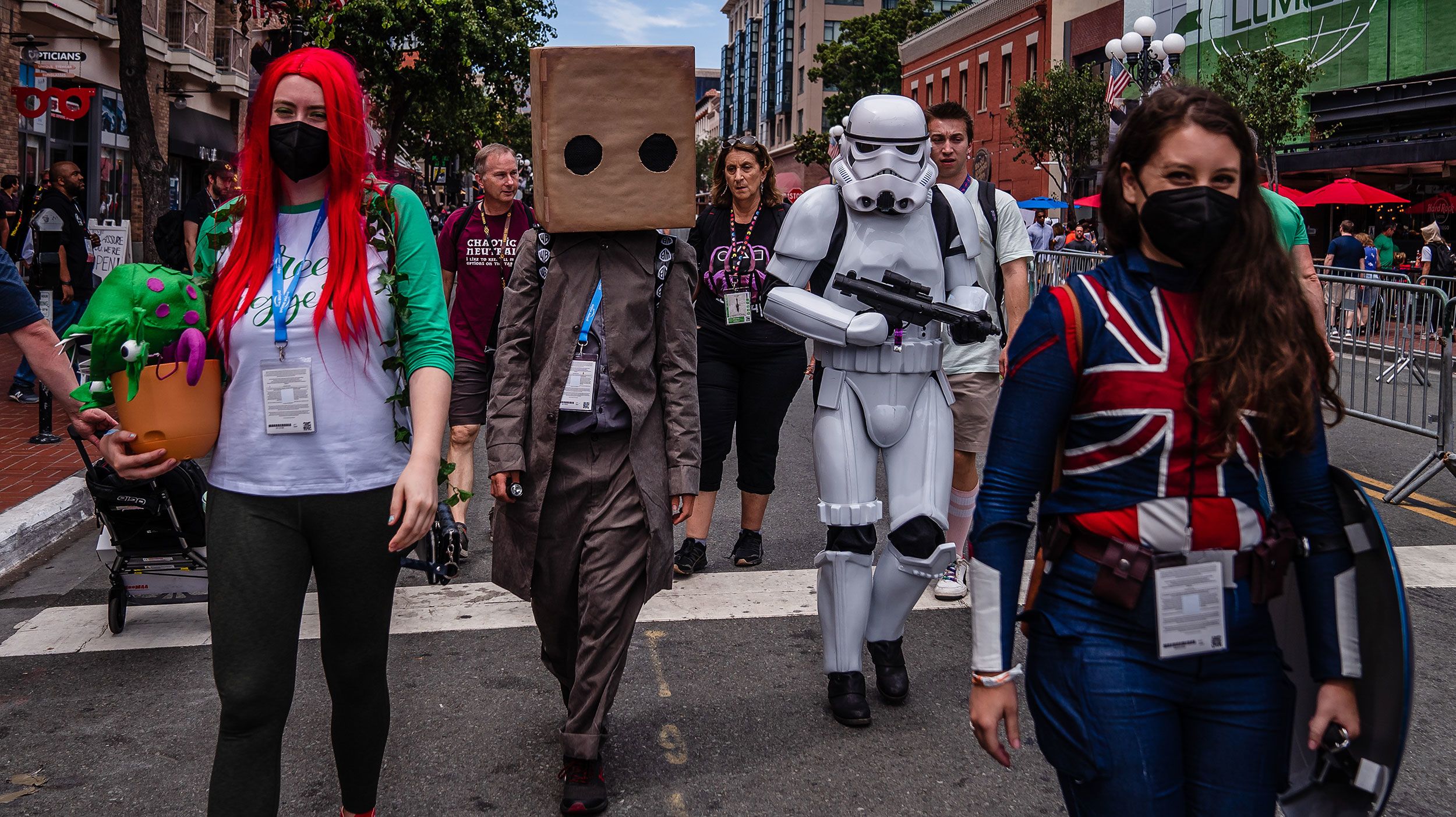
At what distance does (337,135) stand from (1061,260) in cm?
1425

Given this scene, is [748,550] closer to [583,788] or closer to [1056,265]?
[583,788]

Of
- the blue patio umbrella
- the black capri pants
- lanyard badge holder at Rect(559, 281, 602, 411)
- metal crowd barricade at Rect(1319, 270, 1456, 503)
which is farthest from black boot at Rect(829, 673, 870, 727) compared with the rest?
the blue patio umbrella

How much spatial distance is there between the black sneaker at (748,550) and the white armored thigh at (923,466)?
209cm

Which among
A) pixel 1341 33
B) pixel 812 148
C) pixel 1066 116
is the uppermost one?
pixel 812 148

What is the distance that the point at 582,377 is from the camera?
369cm

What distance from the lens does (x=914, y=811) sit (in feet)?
12.0

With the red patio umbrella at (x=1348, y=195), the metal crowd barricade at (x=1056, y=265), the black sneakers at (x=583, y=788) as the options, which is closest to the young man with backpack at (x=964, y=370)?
the black sneakers at (x=583, y=788)

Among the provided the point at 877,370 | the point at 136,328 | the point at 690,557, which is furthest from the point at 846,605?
the point at 136,328

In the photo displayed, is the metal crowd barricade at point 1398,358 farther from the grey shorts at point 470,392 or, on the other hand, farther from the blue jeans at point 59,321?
the blue jeans at point 59,321

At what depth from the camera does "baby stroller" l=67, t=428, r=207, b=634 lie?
5.19 metres

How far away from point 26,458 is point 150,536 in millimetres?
3950

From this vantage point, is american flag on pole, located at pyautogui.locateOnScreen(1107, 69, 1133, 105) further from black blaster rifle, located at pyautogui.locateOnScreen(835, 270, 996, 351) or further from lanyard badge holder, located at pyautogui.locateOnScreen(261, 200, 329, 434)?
lanyard badge holder, located at pyautogui.locateOnScreen(261, 200, 329, 434)

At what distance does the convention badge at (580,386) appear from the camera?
366 centimetres

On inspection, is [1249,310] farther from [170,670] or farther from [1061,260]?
[1061,260]
